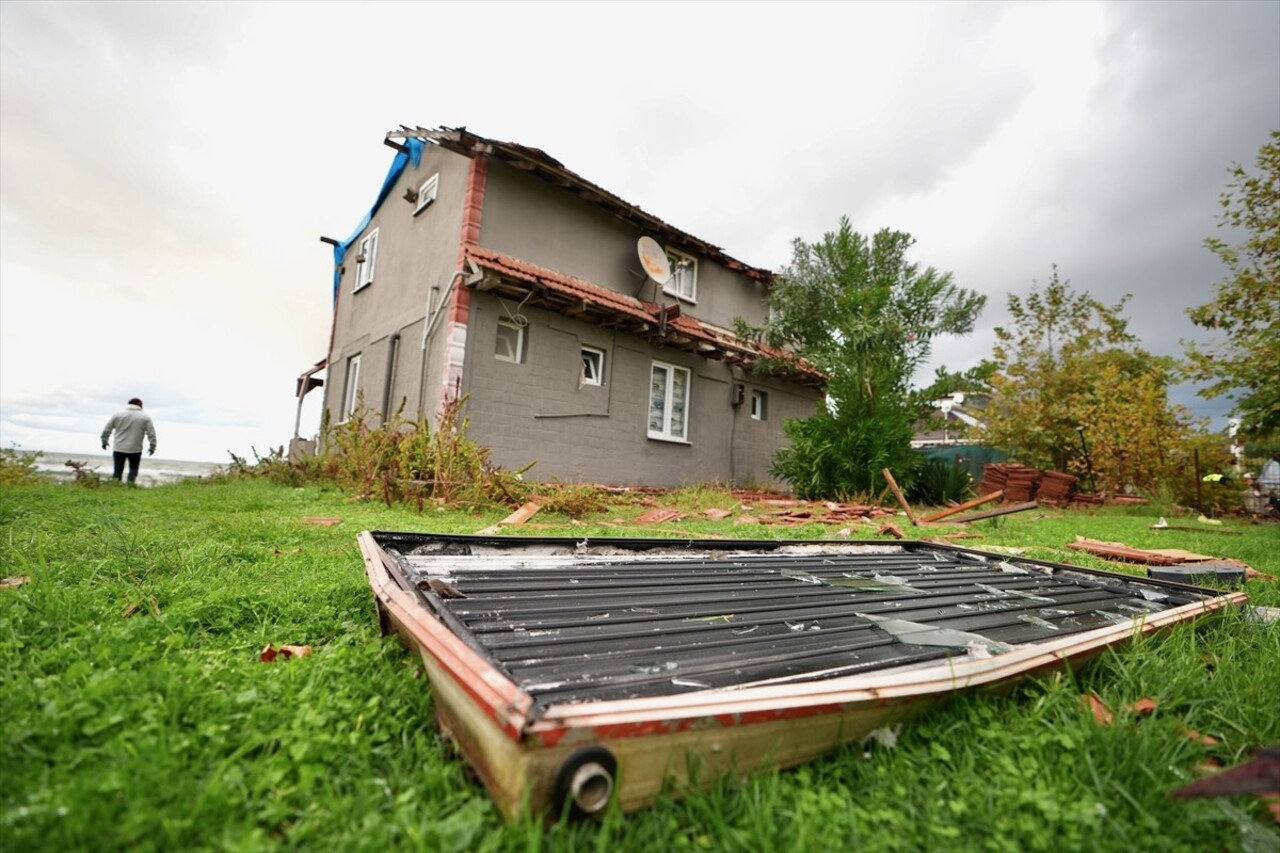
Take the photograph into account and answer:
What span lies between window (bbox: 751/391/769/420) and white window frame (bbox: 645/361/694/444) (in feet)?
5.96

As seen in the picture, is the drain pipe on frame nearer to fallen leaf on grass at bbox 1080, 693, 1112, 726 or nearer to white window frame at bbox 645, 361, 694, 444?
white window frame at bbox 645, 361, 694, 444

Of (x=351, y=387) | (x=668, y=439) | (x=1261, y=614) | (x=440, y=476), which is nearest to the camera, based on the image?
(x=1261, y=614)

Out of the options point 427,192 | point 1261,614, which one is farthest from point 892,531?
point 427,192

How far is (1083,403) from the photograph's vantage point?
12148 mm

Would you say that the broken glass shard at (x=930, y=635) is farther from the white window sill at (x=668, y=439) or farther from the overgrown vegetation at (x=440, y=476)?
the white window sill at (x=668, y=439)

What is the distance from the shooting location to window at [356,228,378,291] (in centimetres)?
1065

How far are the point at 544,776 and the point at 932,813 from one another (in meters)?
0.68

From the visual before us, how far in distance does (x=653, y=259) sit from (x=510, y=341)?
2859 mm

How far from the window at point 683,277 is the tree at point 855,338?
49.2 inches

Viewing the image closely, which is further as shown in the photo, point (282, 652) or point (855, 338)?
point (855, 338)

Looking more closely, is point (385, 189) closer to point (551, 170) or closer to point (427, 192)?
point (427, 192)


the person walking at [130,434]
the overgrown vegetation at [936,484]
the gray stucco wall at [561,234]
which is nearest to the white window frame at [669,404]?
the gray stucco wall at [561,234]

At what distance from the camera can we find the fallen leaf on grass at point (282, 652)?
5.02 feet

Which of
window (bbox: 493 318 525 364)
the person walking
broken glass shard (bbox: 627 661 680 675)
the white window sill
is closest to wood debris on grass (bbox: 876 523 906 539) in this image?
broken glass shard (bbox: 627 661 680 675)
